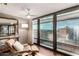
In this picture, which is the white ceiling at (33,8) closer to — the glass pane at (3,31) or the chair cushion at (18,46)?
the glass pane at (3,31)

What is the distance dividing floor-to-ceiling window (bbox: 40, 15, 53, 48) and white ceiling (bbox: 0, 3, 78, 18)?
19 cm

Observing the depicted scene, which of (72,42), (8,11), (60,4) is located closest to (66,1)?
(60,4)

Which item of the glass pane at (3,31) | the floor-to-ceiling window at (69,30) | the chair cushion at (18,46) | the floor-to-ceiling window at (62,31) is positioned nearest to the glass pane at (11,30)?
the glass pane at (3,31)

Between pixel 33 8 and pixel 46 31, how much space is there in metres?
0.57

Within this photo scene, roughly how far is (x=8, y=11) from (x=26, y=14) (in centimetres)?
36

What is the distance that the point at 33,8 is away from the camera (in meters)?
1.84

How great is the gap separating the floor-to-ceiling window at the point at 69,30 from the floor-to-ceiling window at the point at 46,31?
0.58 ft

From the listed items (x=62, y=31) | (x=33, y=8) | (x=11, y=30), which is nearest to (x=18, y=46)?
(x=11, y=30)

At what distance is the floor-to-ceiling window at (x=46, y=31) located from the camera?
1.98 m

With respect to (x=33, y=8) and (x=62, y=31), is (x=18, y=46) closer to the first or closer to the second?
(x=33, y=8)

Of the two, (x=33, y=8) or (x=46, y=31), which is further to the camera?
(x=46, y=31)

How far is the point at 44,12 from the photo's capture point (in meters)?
1.94

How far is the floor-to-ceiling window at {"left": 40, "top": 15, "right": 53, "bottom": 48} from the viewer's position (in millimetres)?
1983

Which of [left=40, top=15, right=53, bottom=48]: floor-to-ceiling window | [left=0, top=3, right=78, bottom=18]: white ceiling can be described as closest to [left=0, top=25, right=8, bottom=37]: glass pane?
[left=0, top=3, right=78, bottom=18]: white ceiling
